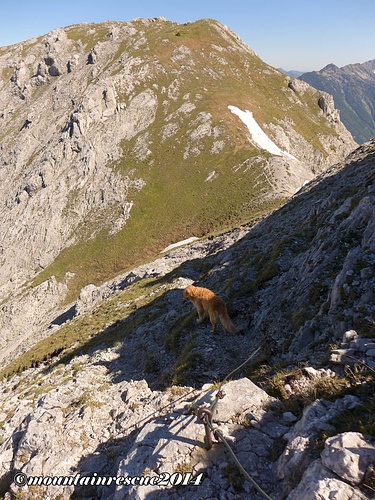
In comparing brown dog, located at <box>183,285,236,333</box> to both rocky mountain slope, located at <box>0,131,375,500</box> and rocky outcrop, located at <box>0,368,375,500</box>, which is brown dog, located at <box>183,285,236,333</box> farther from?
rocky outcrop, located at <box>0,368,375,500</box>

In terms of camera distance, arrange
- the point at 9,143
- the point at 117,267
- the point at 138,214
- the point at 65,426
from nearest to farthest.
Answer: the point at 65,426 → the point at 117,267 → the point at 138,214 → the point at 9,143

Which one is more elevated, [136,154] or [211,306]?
[136,154]

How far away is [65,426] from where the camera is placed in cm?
1152

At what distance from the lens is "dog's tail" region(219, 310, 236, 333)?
16.5 m

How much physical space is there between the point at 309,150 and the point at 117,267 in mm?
66090

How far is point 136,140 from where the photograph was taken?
89312mm

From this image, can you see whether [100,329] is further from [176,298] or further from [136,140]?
[136,140]

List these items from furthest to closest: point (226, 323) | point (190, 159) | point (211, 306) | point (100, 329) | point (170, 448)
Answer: point (190, 159), point (100, 329), point (211, 306), point (226, 323), point (170, 448)

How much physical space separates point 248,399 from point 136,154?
86225 millimetres

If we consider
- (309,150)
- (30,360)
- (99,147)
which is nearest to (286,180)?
(309,150)

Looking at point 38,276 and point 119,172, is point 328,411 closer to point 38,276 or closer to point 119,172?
point 38,276

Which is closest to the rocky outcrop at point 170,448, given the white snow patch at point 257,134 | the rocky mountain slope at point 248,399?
the rocky mountain slope at point 248,399

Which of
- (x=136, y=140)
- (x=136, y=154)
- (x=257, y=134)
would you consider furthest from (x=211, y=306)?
(x=136, y=140)

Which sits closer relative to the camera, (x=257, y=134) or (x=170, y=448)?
(x=170, y=448)
